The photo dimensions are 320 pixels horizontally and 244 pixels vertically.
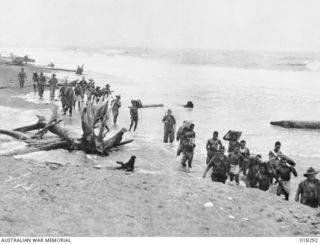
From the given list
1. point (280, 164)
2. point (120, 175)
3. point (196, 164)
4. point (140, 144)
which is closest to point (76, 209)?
point (120, 175)

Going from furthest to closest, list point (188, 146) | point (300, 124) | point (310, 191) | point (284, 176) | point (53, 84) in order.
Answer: point (53, 84), point (300, 124), point (188, 146), point (284, 176), point (310, 191)

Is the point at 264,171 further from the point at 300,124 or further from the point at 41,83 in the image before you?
the point at 41,83

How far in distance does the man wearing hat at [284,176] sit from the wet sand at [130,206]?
353mm

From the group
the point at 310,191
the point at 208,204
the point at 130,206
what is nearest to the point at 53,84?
the point at 130,206

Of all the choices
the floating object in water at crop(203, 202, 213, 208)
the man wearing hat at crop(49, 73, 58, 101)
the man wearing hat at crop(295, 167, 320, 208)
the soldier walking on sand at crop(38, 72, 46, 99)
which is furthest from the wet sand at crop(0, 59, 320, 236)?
the soldier walking on sand at crop(38, 72, 46, 99)

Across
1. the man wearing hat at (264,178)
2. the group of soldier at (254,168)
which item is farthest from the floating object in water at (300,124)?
the man wearing hat at (264,178)

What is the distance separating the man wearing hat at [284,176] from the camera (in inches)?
347

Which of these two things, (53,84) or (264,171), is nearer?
(264,171)

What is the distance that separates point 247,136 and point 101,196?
970 cm

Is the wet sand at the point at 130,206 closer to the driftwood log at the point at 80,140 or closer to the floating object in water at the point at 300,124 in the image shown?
the driftwood log at the point at 80,140

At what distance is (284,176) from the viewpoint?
348 inches

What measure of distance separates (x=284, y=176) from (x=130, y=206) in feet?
11.0

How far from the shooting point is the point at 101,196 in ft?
25.8

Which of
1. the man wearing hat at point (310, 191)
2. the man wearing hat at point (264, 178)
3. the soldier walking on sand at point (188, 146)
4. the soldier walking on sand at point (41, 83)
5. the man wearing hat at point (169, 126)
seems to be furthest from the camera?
the soldier walking on sand at point (41, 83)
